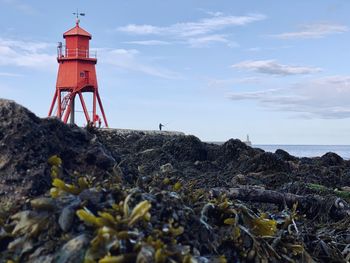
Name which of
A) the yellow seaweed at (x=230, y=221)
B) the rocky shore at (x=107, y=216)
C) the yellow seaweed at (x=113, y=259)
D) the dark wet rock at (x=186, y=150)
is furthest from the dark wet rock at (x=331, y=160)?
the yellow seaweed at (x=113, y=259)

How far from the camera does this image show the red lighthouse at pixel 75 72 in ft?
131

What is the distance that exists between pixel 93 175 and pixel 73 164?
0.16 m

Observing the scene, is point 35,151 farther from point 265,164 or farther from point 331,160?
point 331,160

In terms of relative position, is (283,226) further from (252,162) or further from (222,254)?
(252,162)

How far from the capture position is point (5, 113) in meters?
4.06

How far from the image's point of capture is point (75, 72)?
40.0m

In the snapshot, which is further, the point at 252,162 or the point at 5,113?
the point at 252,162

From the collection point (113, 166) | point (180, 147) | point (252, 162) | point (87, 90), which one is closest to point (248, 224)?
point (113, 166)

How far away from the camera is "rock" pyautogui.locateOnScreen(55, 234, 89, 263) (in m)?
3.06

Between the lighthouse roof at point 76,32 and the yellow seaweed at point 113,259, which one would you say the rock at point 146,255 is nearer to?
the yellow seaweed at point 113,259

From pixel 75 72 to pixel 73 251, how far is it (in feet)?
123

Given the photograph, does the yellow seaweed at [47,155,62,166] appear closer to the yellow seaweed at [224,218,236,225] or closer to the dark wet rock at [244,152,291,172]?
the yellow seaweed at [224,218,236,225]

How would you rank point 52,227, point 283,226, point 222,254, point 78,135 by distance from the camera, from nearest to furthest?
1. point 52,227
2. point 222,254
3. point 78,135
4. point 283,226

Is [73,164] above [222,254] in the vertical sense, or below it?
above
